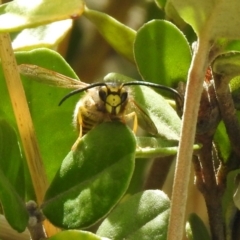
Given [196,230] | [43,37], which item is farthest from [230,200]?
[43,37]

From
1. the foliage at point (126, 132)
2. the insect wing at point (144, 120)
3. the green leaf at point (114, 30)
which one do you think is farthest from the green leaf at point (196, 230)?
the green leaf at point (114, 30)

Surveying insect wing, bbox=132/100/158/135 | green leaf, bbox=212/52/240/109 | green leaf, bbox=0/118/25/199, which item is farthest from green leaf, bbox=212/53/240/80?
green leaf, bbox=0/118/25/199

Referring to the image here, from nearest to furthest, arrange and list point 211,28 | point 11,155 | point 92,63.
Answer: point 211,28, point 11,155, point 92,63

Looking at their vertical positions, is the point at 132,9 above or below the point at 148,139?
below

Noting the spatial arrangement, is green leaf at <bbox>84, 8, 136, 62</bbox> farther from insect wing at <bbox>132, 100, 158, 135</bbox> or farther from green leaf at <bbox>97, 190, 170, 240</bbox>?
green leaf at <bbox>97, 190, 170, 240</bbox>

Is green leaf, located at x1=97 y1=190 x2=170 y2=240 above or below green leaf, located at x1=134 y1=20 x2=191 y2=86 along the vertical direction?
below

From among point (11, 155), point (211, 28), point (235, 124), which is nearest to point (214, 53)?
point (211, 28)

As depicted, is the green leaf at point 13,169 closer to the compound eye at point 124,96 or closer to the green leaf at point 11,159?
the green leaf at point 11,159

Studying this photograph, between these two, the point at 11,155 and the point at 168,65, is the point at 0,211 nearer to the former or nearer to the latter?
the point at 11,155
